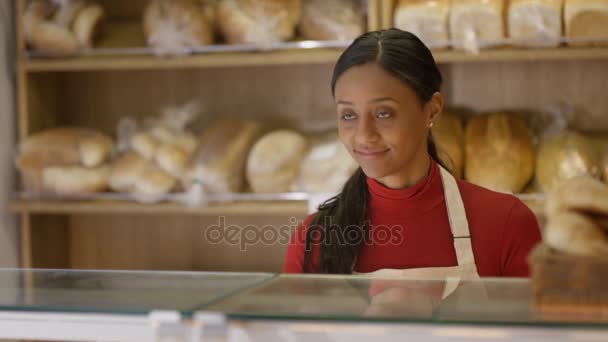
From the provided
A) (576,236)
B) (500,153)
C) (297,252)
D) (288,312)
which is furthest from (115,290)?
(500,153)

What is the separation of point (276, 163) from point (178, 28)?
47cm

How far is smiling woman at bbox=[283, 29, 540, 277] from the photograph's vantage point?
1132 millimetres

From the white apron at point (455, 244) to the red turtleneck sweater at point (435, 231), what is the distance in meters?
0.01

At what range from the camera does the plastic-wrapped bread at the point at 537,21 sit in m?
1.83

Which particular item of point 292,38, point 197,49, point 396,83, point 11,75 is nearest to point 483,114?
point 292,38

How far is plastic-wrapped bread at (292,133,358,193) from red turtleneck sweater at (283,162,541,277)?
0.71 metres

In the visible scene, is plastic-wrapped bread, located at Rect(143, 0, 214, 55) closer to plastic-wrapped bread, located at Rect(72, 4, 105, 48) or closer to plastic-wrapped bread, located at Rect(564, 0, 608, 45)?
plastic-wrapped bread, located at Rect(72, 4, 105, 48)

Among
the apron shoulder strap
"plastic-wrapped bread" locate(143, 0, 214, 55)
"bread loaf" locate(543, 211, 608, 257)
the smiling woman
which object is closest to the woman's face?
the smiling woman

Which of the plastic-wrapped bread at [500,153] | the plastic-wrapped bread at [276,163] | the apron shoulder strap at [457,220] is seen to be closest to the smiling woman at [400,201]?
the apron shoulder strap at [457,220]

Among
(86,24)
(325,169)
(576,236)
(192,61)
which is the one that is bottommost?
(325,169)

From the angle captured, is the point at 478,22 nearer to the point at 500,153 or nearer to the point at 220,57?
the point at 500,153

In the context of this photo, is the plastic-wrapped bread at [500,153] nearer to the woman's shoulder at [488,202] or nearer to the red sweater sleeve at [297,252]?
the woman's shoulder at [488,202]

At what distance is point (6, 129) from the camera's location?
2217 mm

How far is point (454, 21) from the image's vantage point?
1.90m
